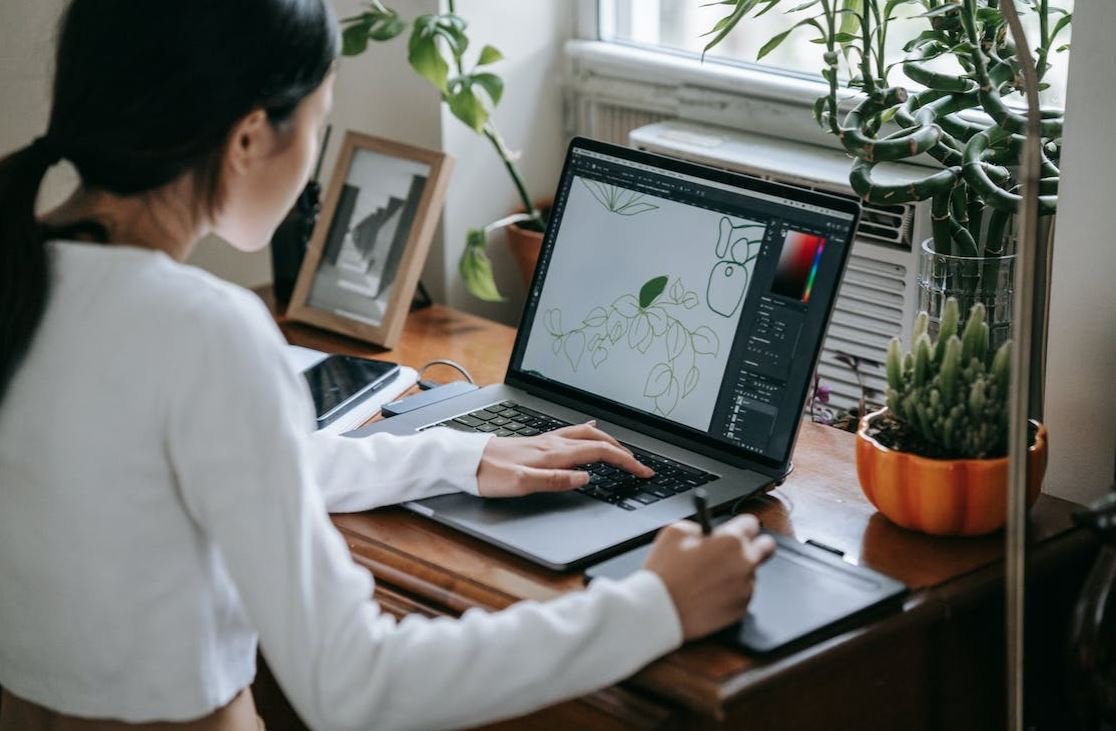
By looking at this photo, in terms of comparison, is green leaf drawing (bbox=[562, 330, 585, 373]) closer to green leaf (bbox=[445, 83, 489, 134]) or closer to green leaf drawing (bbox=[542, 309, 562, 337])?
green leaf drawing (bbox=[542, 309, 562, 337])

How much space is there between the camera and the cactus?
1.25 meters

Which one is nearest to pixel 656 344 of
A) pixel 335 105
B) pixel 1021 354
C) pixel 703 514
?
pixel 703 514

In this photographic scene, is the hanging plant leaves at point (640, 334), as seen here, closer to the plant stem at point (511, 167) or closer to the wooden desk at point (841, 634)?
the wooden desk at point (841, 634)

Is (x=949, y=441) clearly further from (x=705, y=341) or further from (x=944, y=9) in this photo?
(x=944, y=9)

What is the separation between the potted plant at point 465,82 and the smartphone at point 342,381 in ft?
1.01

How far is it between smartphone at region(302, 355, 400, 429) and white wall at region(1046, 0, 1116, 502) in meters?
0.75

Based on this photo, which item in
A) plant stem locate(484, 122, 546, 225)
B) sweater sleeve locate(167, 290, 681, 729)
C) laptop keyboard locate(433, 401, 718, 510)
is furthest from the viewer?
plant stem locate(484, 122, 546, 225)

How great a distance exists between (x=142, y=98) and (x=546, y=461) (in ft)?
1.73

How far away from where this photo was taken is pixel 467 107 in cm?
194

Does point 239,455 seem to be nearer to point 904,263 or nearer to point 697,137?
point 904,263

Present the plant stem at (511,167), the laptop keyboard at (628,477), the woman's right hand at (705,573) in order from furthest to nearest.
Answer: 1. the plant stem at (511,167)
2. the laptop keyboard at (628,477)
3. the woman's right hand at (705,573)

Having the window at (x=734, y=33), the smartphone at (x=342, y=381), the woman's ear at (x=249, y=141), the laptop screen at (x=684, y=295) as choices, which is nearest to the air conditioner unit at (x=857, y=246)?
the window at (x=734, y=33)

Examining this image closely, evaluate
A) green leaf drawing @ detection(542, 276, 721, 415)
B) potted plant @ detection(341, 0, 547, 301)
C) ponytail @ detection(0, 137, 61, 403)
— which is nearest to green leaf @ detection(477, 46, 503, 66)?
potted plant @ detection(341, 0, 547, 301)

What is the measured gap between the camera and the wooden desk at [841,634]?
108cm
